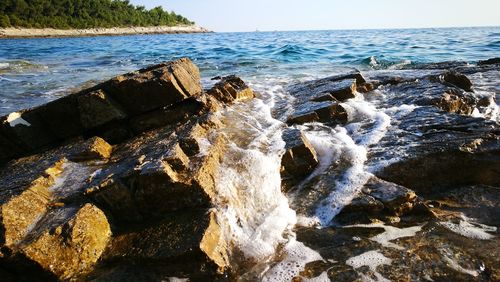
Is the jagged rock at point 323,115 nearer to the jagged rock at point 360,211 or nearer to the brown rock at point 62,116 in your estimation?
the jagged rock at point 360,211

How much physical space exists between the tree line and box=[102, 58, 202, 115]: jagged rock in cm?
7537

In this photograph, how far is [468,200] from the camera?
4.25 metres

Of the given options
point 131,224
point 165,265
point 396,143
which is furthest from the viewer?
point 396,143

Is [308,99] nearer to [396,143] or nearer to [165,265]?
[396,143]

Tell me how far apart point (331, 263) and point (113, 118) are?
3741 mm

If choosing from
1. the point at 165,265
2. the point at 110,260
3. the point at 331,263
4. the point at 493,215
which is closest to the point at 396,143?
the point at 493,215

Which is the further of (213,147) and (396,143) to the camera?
(396,143)

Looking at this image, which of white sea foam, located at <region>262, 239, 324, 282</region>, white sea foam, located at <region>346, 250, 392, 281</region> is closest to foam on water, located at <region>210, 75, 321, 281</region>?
white sea foam, located at <region>262, 239, 324, 282</region>

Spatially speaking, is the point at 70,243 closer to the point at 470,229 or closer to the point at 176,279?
the point at 176,279

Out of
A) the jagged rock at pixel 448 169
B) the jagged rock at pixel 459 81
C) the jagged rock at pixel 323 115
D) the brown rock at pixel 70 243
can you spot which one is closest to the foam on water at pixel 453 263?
the jagged rock at pixel 448 169

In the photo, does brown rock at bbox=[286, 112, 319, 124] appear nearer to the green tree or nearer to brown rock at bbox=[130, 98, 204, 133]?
brown rock at bbox=[130, 98, 204, 133]

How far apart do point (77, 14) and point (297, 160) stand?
335ft

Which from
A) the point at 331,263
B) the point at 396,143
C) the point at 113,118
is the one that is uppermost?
the point at 113,118

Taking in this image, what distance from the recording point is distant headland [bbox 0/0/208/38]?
7075 centimetres
